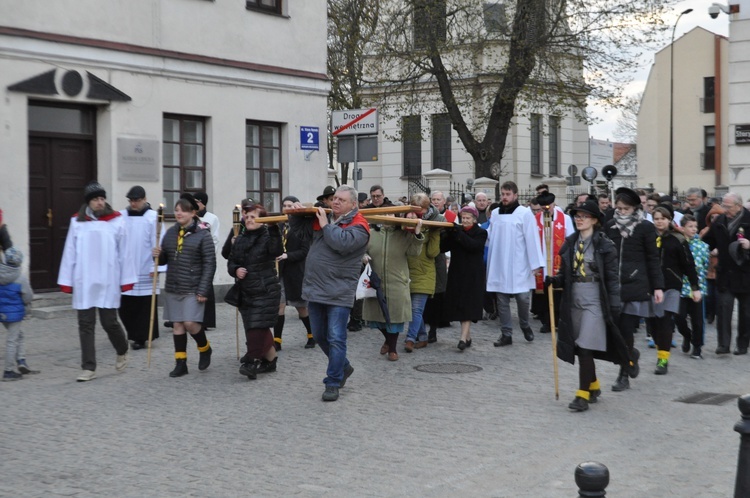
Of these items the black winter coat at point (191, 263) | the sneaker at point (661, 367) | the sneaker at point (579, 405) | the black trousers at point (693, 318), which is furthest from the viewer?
the black trousers at point (693, 318)

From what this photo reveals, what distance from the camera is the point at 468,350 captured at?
40.3 ft

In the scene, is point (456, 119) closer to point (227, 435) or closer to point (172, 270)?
point (172, 270)

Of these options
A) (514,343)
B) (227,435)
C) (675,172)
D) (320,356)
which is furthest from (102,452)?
(675,172)

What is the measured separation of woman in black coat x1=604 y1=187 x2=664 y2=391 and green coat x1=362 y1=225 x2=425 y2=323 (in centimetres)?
246

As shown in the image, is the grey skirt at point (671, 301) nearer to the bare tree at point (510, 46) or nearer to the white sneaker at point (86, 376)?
the white sneaker at point (86, 376)

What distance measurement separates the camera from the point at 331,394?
30.0ft

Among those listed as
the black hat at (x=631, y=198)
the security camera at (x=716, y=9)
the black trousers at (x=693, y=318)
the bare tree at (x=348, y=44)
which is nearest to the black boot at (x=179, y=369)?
the black hat at (x=631, y=198)

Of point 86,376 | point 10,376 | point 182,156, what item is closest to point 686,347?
point 86,376

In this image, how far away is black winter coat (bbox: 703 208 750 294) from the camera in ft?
39.6

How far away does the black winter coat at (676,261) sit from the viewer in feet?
37.1

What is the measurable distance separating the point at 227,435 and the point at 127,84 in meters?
9.80

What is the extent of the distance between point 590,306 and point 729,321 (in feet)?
13.4

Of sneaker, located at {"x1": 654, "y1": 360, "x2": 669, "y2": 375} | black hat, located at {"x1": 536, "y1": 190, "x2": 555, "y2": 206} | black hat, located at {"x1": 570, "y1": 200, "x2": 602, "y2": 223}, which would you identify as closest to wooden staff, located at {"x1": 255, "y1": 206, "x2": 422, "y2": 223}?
black hat, located at {"x1": 570, "y1": 200, "x2": 602, "y2": 223}

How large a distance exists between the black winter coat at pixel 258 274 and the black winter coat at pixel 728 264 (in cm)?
564
